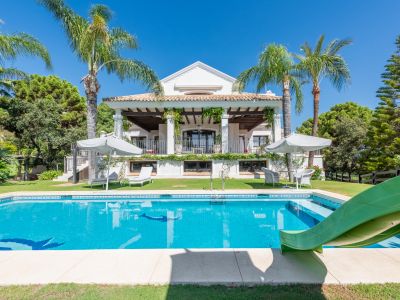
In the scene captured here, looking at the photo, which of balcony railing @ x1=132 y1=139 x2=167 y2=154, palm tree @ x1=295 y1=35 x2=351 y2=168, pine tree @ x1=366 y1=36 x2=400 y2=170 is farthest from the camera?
balcony railing @ x1=132 y1=139 x2=167 y2=154

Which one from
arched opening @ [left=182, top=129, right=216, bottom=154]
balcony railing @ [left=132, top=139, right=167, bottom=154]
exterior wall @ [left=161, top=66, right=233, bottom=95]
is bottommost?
balcony railing @ [left=132, top=139, right=167, bottom=154]

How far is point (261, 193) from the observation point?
9891 millimetres

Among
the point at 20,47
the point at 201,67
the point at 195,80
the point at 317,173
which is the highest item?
the point at 201,67

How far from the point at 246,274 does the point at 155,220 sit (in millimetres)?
4632

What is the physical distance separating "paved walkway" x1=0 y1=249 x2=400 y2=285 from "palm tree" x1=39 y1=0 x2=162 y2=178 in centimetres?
1106

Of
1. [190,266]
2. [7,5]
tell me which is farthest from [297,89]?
[7,5]

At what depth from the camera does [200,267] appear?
3359 millimetres

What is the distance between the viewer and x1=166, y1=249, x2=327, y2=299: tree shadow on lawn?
8.76 ft

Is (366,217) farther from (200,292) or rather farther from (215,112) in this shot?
(215,112)

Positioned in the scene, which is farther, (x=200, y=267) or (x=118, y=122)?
(x=118, y=122)

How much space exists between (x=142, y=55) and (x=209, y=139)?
36.9 ft

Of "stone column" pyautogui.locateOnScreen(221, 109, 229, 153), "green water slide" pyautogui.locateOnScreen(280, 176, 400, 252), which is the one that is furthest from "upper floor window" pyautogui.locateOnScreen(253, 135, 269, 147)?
"green water slide" pyautogui.locateOnScreen(280, 176, 400, 252)

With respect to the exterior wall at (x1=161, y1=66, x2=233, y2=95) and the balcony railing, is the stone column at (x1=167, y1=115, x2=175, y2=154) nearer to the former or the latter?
the balcony railing

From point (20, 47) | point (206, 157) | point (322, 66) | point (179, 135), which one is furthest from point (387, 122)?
point (20, 47)
